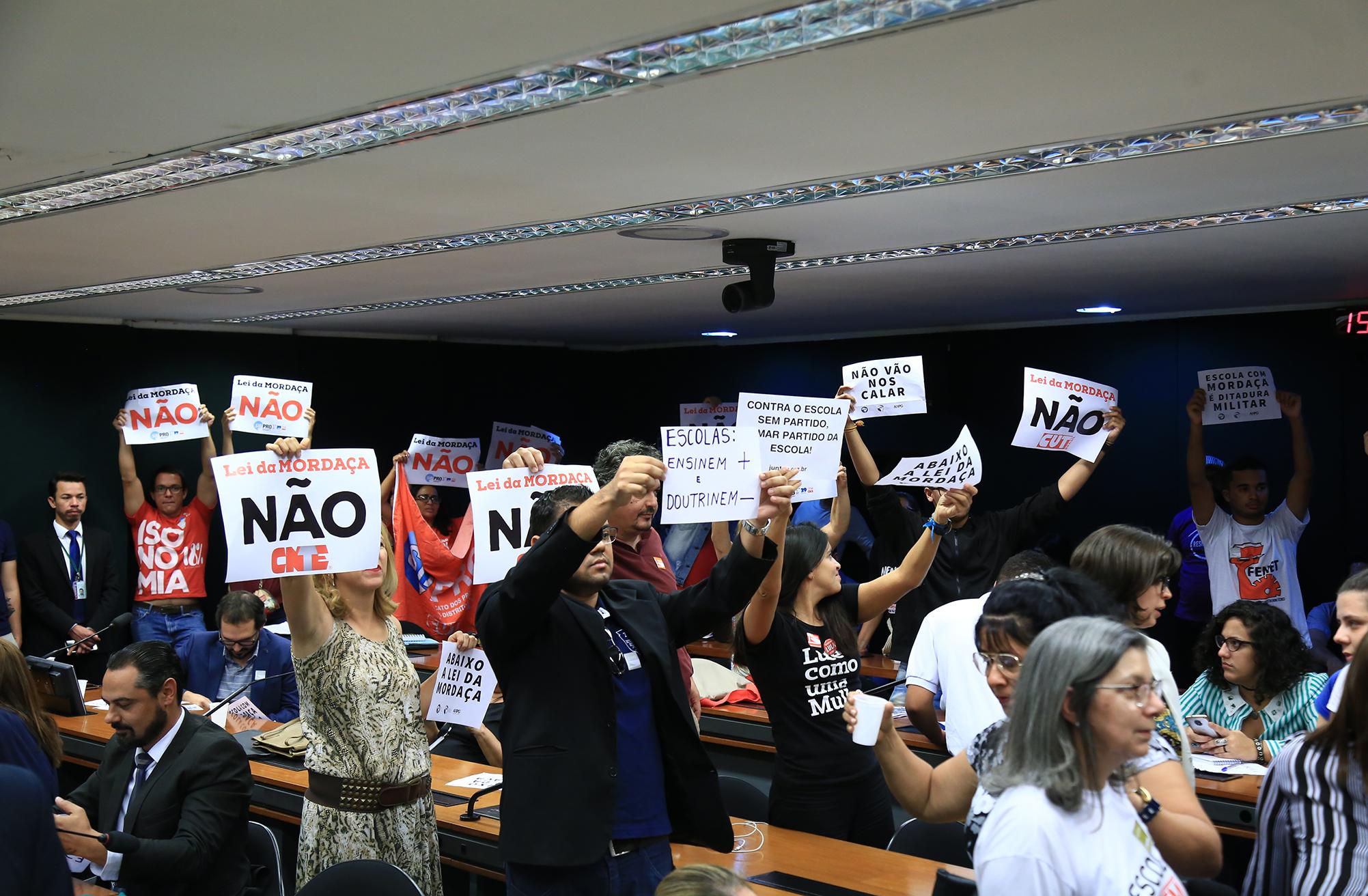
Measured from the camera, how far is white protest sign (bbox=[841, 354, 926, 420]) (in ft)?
18.0

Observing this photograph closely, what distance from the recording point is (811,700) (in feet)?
12.6

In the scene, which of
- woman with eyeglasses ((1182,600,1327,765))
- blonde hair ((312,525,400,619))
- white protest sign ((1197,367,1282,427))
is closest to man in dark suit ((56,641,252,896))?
blonde hair ((312,525,400,619))

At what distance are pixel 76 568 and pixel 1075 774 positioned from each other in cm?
787

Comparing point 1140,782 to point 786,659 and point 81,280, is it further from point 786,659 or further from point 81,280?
point 81,280

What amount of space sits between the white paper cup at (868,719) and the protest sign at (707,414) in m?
7.70

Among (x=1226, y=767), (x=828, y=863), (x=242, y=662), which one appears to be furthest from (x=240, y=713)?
(x=1226, y=767)

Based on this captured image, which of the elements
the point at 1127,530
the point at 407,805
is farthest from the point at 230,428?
the point at 1127,530

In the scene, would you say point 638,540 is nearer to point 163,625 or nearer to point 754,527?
point 754,527

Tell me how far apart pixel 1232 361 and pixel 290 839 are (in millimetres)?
6841

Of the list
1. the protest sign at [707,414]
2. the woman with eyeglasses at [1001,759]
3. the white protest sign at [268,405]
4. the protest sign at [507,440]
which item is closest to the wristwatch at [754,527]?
the woman with eyeglasses at [1001,759]

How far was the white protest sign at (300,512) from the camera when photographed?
126 inches

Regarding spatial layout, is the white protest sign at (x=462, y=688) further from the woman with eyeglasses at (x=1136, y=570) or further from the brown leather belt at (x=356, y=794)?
the woman with eyeglasses at (x=1136, y=570)

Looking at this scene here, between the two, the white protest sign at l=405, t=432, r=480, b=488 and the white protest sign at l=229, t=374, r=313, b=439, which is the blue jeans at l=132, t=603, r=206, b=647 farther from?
the white protest sign at l=229, t=374, r=313, b=439

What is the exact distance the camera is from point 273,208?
455 cm
